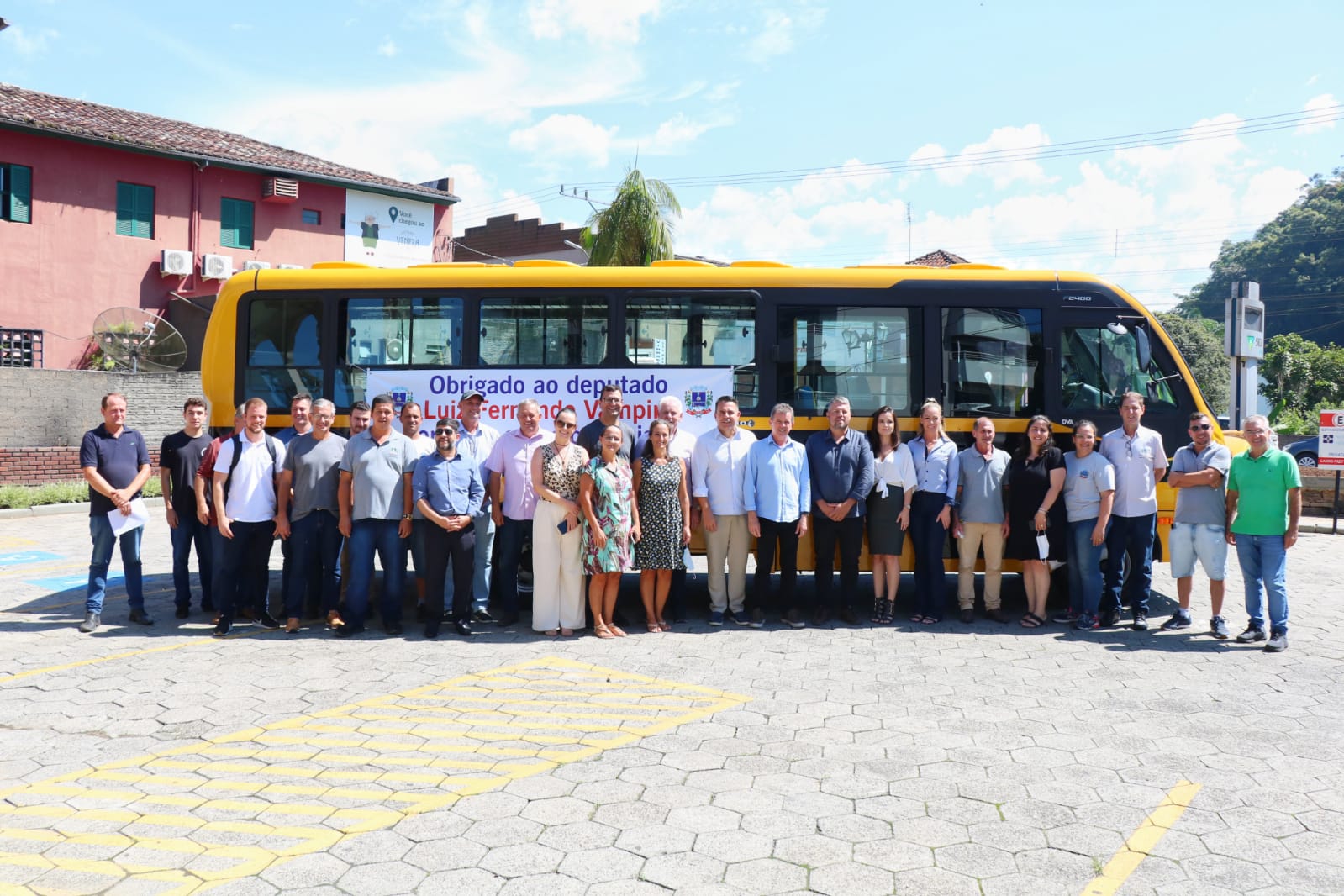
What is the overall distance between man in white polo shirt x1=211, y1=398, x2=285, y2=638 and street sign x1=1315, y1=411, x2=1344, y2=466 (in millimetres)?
16010

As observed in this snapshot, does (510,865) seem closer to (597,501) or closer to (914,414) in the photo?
(597,501)

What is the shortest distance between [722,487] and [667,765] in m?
4.08

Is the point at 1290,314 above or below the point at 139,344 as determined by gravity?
above

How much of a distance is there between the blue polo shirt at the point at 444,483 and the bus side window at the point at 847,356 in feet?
10.2

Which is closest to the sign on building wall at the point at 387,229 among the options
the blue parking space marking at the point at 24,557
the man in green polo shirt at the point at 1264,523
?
the blue parking space marking at the point at 24,557

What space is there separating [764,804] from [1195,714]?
10.4 feet

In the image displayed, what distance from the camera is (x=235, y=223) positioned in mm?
28656

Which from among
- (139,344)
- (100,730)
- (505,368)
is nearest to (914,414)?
(505,368)

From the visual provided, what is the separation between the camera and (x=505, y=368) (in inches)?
393

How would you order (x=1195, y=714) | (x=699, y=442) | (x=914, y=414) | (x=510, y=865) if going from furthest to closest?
(x=914, y=414), (x=699, y=442), (x=1195, y=714), (x=510, y=865)

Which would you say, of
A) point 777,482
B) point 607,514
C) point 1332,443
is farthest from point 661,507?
point 1332,443

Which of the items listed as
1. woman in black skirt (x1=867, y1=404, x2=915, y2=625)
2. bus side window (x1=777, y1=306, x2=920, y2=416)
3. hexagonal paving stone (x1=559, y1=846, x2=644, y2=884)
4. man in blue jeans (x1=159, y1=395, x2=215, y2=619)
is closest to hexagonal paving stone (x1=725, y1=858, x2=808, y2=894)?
hexagonal paving stone (x1=559, y1=846, x2=644, y2=884)

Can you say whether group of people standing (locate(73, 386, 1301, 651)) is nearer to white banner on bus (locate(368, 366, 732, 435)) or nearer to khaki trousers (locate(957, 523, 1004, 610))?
khaki trousers (locate(957, 523, 1004, 610))

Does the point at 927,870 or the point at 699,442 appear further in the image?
the point at 699,442
